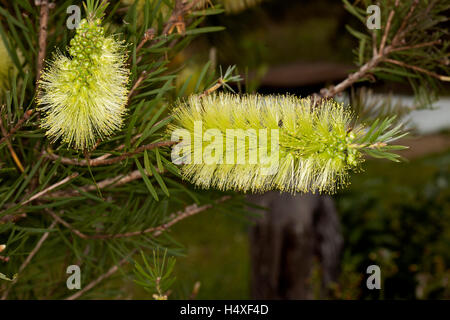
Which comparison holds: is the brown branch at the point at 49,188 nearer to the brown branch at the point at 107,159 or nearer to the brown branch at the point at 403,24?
the brown branch at the point at 107,159

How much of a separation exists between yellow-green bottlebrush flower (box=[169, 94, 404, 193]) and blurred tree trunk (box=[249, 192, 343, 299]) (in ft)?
4.00

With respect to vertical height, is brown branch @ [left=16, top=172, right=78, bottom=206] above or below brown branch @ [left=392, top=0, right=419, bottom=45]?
below

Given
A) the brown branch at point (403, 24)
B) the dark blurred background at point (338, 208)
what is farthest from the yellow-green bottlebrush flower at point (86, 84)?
the brown branch at point (403, 24)

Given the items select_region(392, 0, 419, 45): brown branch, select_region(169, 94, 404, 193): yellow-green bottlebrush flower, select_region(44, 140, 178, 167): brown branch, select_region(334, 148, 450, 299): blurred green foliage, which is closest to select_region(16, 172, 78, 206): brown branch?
select_region(44, 140, 178, 167): brown branch

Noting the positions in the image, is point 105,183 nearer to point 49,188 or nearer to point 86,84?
point 49,188

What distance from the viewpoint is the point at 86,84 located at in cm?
Answer: 33

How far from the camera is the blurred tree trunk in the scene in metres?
1.56

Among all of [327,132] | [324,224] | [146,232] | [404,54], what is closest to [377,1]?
[404,54]

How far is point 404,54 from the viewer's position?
53 cm

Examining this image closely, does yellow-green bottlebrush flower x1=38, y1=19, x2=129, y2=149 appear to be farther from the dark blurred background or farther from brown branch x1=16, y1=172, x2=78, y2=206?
the dark blurred background

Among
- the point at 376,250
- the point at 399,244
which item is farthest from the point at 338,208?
the point at 399,244

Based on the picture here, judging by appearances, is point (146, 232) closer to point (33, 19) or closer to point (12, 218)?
point (12, 218)

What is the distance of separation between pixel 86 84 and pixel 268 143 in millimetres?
147

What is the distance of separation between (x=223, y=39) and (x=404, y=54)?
40 centimetres
